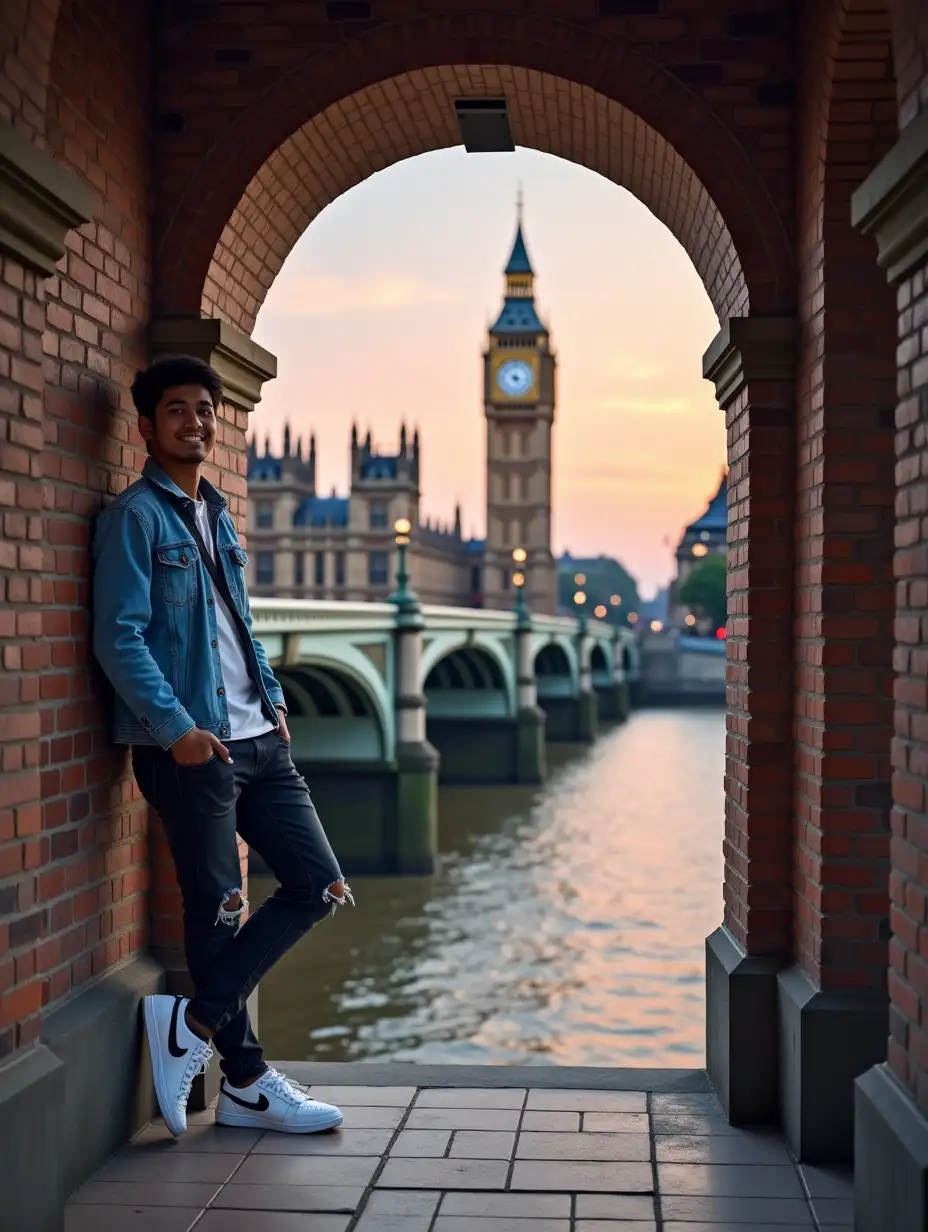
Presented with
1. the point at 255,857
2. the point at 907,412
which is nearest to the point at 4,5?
the point at 907,412

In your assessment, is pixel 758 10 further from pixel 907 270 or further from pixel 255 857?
pixel 255 857

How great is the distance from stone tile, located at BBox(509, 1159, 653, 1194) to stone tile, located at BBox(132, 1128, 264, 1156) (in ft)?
2.61

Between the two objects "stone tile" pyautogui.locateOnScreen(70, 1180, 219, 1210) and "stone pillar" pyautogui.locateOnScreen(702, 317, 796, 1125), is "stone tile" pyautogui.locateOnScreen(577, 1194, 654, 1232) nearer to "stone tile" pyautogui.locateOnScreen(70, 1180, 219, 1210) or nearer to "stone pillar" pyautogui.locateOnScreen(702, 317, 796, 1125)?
"stone pillar" pyautogui.locateOnScreen(702, 317, 796, 1125)

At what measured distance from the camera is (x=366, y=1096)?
15.3ft

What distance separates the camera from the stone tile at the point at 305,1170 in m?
3.93

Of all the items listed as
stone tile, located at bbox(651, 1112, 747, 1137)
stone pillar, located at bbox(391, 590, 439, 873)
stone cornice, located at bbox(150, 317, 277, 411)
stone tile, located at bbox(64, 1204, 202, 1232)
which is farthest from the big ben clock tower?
stone tile, located at bbox(64, 1204, 202, 1232)

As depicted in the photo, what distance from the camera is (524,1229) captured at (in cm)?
359

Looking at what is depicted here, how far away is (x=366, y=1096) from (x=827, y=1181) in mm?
1441

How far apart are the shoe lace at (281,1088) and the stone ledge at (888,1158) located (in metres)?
1.62

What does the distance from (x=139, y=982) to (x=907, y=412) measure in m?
2.67

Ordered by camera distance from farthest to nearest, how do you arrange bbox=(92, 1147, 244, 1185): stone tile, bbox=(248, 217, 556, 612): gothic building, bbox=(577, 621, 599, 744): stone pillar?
bbox=(248, 217, 556, 612): gothic building
bbox=(577, 621, 599, 744): stone pillar
bbox=(92, 1147, 244, 1185): stone tile

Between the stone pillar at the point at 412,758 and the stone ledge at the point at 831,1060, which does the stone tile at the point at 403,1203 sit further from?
the stone pillar at the point at 412,758

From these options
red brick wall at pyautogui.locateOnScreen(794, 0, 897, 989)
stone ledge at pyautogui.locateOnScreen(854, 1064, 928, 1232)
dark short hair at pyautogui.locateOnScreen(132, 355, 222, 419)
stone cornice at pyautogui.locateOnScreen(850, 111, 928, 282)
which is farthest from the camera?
red brick wall at pyautogui.locateOnScreen(794, 0, 897, 989)

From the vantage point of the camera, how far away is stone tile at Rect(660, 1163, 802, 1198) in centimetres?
388
